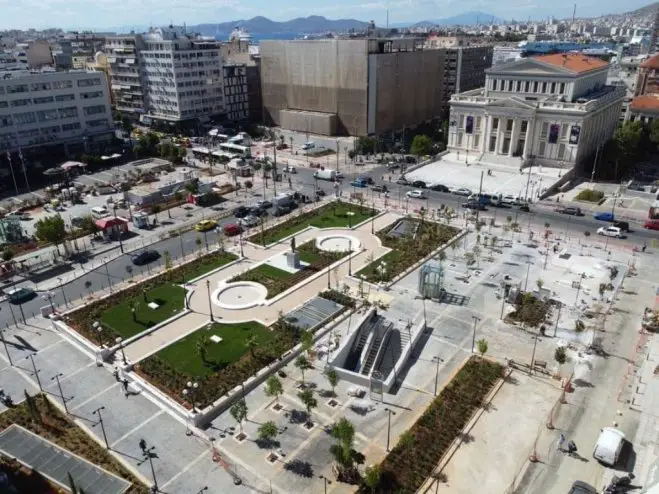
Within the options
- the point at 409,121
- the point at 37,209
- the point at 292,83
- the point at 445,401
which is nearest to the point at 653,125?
the point at 409,121

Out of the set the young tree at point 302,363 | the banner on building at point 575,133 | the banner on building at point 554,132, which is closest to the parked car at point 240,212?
the young tree at point 302,363

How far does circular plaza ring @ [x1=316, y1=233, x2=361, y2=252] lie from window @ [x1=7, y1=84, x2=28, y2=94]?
75.7 m

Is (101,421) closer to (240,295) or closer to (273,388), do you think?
(273,388)

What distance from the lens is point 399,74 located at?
128 meters

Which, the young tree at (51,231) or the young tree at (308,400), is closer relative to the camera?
the young tree at (308,400)

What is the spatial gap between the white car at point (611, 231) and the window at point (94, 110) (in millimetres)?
105917

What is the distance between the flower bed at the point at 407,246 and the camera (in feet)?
198

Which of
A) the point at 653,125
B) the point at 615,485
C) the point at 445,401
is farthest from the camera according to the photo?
the point at 653,125

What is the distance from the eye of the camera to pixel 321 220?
7706 cm

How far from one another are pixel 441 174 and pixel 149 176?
2210 inches

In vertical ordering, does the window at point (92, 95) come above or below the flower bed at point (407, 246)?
above

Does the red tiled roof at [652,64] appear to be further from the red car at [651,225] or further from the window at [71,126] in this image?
the window at [71,126]

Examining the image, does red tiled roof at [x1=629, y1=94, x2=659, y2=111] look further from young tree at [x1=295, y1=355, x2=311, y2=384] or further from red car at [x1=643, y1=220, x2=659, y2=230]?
young tree at [x1=295, y1=355, x2=311, y2=384]

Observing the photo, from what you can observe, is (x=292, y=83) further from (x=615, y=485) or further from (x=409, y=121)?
(x=615, y=485)
